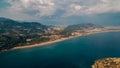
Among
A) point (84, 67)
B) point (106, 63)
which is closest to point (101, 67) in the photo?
point (106, 63)

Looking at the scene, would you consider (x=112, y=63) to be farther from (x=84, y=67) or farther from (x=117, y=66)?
(x=84, y=67)

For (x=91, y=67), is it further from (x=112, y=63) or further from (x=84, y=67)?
(x=112, y=63)

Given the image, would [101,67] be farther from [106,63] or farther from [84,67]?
[84,67]

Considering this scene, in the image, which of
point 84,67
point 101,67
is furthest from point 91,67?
point 101,67

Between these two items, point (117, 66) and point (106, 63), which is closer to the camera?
point (117, 66)

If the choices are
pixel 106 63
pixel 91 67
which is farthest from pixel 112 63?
pixel 91 67

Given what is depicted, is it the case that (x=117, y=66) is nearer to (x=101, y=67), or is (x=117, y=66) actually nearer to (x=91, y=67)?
(x=101, y=67)
